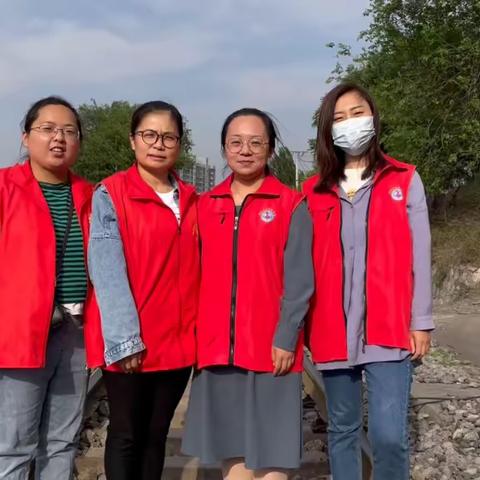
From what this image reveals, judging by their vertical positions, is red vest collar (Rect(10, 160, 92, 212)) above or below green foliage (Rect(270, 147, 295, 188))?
below

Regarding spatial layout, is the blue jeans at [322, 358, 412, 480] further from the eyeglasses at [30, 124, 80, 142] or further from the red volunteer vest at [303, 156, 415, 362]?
the eyeglasses at [30, 124, 80, 142]

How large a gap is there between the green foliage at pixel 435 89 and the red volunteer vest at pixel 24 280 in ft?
45.8


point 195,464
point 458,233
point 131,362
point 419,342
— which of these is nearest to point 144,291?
point 131,362

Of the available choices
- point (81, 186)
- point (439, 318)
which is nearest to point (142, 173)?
point (81, 186)

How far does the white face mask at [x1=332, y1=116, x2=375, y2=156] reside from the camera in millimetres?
2895

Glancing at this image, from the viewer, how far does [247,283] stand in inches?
109

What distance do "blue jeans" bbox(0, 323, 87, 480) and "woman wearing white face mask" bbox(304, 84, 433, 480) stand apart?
1152 mm

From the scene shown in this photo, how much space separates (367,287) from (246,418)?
0.82 meters

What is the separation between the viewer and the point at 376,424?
2.79 meters

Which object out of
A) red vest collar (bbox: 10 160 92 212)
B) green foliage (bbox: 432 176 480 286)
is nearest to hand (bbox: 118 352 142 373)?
red vest collar (bbox: 10 160 92 212)

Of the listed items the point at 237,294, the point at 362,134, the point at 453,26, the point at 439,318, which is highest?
the point at 453,26

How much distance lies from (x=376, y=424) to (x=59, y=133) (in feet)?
6.53

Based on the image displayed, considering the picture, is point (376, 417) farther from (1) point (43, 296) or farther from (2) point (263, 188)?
(1) point (43, 296)

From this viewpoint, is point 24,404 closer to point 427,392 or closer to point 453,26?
point 427,392
